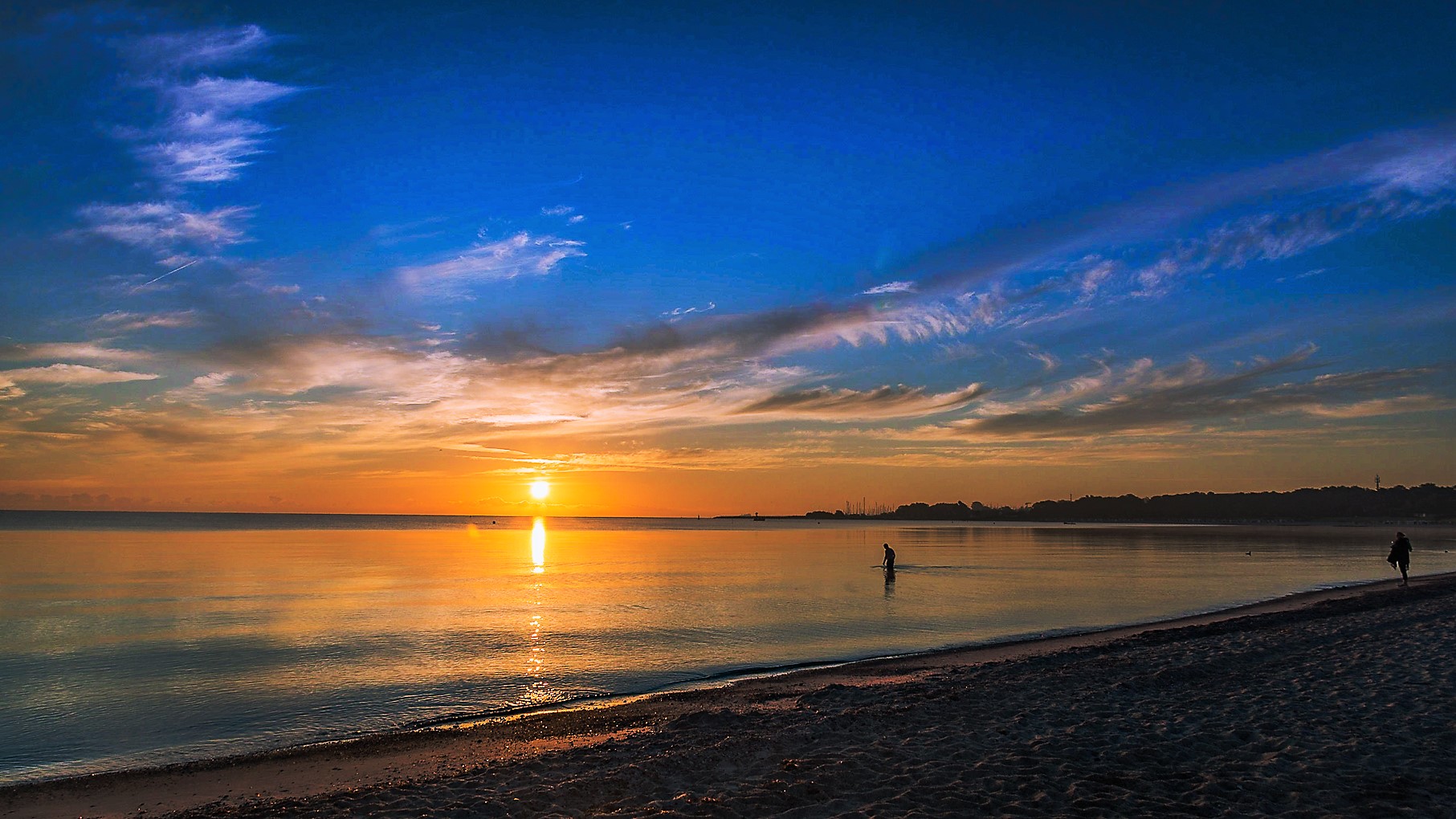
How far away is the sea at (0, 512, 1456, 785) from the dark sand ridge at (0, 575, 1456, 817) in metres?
2.40

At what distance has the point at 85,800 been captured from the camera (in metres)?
11.6

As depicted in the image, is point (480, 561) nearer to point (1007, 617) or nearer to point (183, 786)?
point (1007, 617)

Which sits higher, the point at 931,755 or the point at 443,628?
the point at 931,755

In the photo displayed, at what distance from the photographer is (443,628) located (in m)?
29.0

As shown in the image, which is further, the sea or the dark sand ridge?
the sea

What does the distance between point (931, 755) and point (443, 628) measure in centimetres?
→ 2226

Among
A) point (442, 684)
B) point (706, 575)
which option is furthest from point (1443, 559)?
point (442, 684)

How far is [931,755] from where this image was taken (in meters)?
11.6

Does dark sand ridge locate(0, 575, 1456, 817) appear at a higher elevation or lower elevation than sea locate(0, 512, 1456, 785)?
higher

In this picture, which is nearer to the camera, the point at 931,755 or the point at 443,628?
the point at 931,755

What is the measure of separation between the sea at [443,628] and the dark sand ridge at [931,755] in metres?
2.40

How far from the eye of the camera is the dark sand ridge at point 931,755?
9.67m

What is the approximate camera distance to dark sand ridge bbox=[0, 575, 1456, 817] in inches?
381

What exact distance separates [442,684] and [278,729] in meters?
4.36
